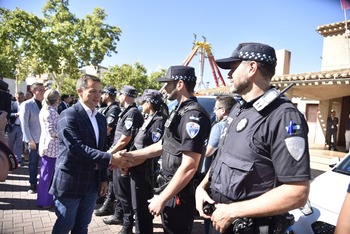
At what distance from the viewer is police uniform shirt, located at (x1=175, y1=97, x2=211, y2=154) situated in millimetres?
2211

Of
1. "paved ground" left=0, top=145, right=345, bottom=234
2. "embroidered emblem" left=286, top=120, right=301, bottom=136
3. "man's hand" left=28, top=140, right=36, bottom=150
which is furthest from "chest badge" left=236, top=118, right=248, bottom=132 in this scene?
"man's hand" left=28, top=140, right=36, bottom=150

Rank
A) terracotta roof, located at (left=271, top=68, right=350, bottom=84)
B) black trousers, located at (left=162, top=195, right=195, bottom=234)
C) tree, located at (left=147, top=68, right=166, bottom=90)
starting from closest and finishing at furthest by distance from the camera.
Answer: black trousers, located at (left=162, top=195, right=195, bottom=234) < terracotta roof, located at (left=271, top=68, right=350, bottom=84) < tree, located at (left=147, top=68, right=166, bottom=90)

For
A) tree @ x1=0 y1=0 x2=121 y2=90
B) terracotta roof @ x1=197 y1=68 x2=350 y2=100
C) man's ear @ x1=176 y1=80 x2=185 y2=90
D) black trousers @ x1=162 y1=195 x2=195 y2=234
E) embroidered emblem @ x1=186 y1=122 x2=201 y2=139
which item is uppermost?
tree @ x1=0 y1=0 x2=121 y2=90

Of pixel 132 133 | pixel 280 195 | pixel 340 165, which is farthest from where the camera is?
pixel 132 133

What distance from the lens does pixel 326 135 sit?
12977 millimetres

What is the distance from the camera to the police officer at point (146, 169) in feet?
10.5

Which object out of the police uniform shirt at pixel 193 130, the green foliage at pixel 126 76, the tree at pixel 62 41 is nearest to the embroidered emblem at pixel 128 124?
the police uniform shirt at pixel 193 130

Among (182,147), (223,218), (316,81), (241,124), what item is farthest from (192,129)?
(316,81)

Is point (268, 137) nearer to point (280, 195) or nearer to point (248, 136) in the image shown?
point (248, 136)

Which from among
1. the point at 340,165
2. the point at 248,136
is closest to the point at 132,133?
the point at 248,136

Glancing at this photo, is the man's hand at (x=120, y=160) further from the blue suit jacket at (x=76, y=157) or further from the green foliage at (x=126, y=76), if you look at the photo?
the green foliage at (x=126, y=76)

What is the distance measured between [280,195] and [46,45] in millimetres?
13374

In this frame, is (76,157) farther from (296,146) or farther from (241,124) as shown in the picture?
(296,146)

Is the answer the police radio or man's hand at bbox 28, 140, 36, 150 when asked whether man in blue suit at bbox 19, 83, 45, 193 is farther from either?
the police radio
